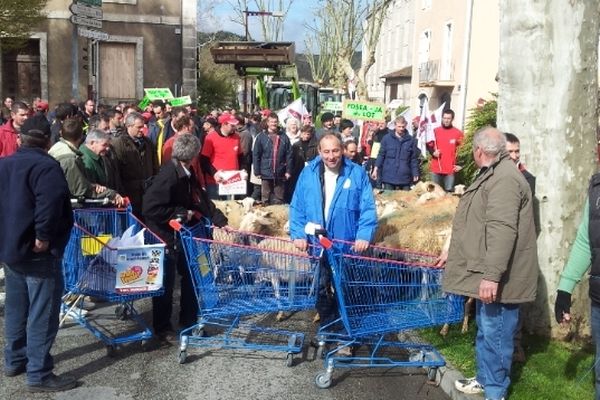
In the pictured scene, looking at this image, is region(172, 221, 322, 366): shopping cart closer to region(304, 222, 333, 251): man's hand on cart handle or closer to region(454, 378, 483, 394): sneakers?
region(304, 222, 333, 251): man's hand on cart handle

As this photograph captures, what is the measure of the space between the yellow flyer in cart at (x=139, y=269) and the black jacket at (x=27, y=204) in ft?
2.25

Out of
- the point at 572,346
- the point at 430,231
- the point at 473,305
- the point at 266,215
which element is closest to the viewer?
the point at 572,346

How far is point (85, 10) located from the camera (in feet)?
37.4

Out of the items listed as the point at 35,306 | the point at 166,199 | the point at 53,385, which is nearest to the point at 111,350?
the point at 53,385

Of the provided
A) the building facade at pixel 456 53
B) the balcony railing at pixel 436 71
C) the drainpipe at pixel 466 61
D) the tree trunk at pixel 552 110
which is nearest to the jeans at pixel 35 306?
the tree trunk at pixel 552 110

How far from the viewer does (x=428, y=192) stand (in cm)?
826

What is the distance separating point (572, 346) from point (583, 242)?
7.05ft

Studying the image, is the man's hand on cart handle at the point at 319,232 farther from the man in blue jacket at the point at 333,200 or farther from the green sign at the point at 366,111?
the green sign at the point at 366,111

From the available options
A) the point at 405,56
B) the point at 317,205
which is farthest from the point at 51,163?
the point at 405,56

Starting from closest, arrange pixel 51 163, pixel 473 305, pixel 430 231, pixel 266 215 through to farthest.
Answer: pixel 51 163 → pixel 473 305 → pixel 430 231 → pixel 266 215

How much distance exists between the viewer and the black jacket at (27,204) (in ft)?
15.2

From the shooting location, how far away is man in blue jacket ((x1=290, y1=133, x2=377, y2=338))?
5.49m

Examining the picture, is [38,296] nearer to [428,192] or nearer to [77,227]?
[77,227]

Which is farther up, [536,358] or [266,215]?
[266,215]
